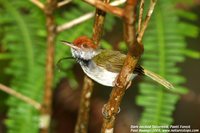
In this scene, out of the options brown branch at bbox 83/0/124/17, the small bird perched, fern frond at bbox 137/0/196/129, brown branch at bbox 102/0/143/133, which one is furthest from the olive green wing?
brown branch at bbox 83/0/124/17

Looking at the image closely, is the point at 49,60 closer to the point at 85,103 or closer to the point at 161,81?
the point at 85,103

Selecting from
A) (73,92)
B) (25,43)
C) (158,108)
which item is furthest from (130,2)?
(73,92)

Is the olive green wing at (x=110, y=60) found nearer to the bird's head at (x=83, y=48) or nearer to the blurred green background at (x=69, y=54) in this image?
the bird's head at (x=83, y=48)

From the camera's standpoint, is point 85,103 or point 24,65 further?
point 24,65

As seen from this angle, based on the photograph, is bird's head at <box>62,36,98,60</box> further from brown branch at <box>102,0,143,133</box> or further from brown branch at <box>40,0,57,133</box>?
brown branch at <box>102,0,143,133</box>

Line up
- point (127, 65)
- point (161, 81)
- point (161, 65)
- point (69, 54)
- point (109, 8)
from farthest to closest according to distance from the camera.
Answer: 1. point (69, 54)
2. point (161, 65)
3. point (161, 81)
4. point (127, 65)
5. point (109, 8)

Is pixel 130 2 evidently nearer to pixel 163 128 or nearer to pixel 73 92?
pixel 163 128

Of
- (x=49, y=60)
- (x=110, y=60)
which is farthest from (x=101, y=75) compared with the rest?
(x=49, y=60)

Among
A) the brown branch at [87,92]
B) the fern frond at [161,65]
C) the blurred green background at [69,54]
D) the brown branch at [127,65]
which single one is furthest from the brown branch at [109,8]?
the fern frond at [161,65]
